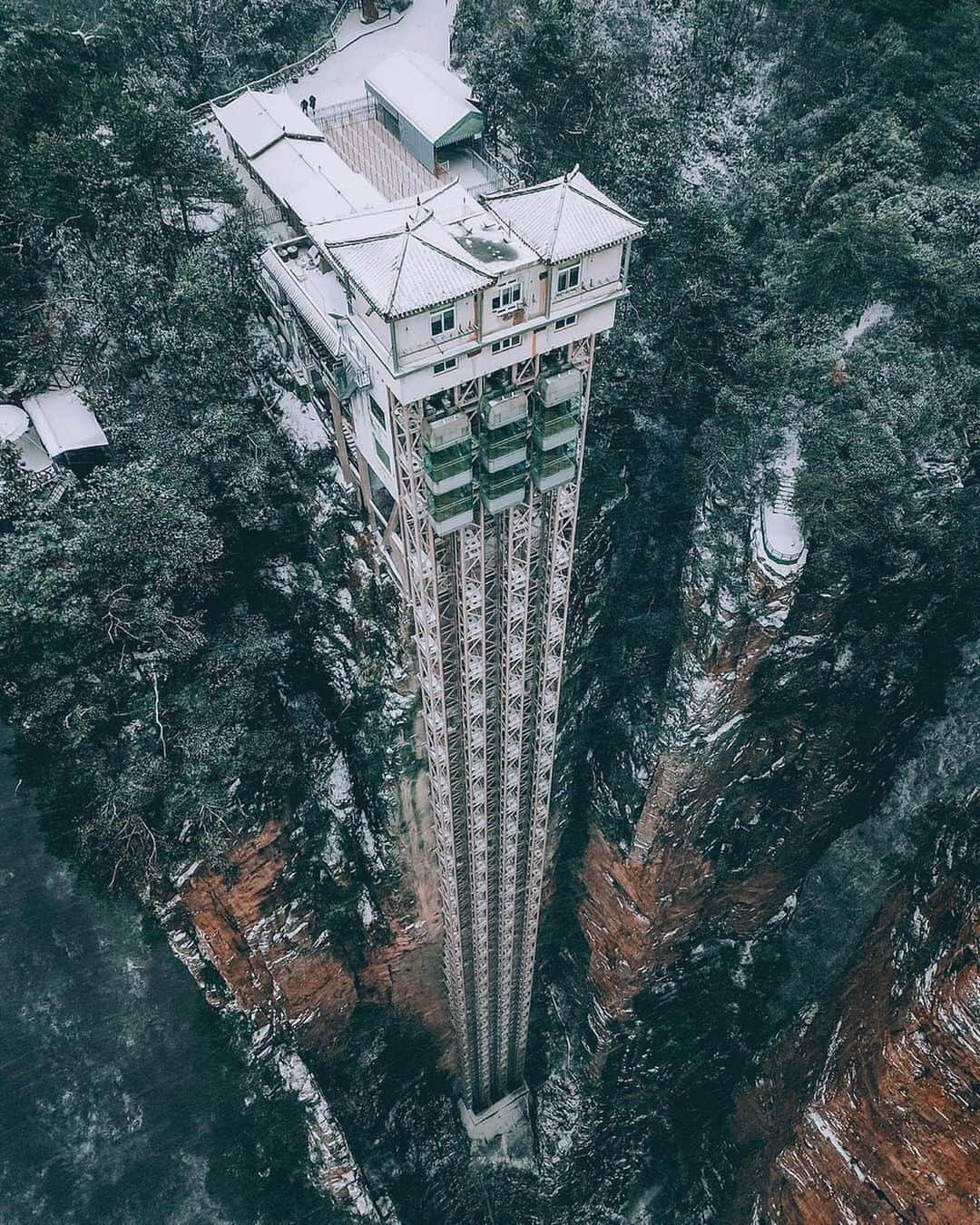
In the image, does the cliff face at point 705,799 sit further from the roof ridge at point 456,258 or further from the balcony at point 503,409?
the roof ridge at point 456,258

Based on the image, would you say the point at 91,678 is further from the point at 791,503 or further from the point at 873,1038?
the point at 873,1038

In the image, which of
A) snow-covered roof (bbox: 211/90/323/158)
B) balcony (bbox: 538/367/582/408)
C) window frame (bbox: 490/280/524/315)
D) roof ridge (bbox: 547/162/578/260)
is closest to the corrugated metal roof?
snow-covered roof (bbox: 211/90/323/158)

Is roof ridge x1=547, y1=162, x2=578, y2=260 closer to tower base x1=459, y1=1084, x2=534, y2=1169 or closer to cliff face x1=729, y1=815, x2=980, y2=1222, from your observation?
cliff face x1=729, y1=815, x2=980, y2=1222

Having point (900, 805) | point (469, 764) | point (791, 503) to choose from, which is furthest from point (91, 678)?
point (900, 805)

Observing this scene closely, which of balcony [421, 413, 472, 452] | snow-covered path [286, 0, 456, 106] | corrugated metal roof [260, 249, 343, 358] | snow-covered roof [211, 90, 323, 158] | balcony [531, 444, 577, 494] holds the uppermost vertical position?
snow-covered path [286, 0, 456, 106]

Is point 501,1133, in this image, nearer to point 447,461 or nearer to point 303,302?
point 447,461
